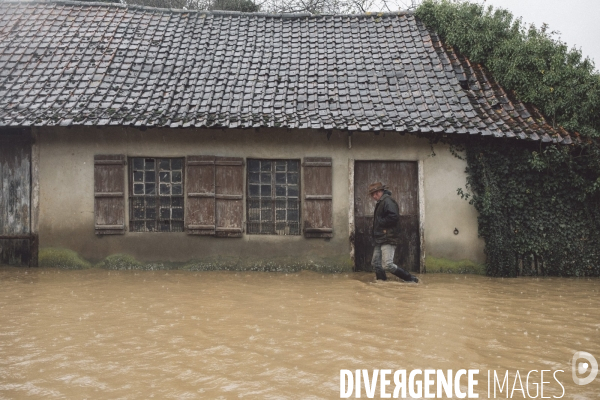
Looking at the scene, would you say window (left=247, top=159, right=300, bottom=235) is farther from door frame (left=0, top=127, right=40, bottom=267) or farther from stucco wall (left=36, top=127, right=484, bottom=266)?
door frame (left=0, top=127, right=40, bottom=267)

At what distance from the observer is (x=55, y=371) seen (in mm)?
3816

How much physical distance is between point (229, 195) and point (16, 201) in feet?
13.1

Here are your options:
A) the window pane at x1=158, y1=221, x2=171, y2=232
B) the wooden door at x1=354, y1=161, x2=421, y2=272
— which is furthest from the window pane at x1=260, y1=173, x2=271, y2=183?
the window pane at x1=158, y1=221, x2=171, y2=232

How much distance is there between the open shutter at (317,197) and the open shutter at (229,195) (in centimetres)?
119

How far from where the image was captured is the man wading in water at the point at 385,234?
25.4 ft

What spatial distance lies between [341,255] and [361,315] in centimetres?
337

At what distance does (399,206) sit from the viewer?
9.16m

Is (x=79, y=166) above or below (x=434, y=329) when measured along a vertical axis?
above

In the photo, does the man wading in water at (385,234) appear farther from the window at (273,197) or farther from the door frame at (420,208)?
the window at (273,197)

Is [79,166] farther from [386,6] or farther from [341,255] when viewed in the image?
[386,6]

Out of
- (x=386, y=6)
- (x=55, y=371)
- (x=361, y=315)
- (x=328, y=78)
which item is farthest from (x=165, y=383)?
(x=386, y=6)

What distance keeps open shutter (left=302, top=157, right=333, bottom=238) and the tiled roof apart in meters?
0.86

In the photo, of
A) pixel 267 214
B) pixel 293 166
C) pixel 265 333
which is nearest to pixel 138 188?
pixel 267 214

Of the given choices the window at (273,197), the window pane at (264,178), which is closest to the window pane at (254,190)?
the window at (273,197)
